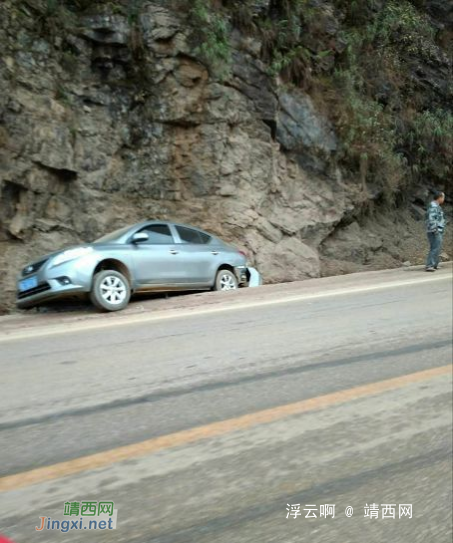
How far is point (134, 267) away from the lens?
941 cm

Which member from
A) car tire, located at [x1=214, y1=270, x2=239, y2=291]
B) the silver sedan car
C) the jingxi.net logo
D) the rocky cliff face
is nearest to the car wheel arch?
the silver sedan car

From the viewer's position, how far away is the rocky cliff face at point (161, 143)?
12.5 meters

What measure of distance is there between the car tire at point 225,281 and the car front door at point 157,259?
0.95 metres

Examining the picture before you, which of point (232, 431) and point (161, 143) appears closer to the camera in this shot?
point (232, 431)

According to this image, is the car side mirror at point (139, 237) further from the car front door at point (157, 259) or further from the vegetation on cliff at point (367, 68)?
the vegetation on cliff at point (367, 68)

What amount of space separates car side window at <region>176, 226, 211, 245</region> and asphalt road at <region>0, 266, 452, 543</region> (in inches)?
168

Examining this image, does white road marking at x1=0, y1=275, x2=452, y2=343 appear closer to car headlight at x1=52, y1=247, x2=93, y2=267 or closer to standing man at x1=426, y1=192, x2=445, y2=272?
car headlight at x1=52, y1=247, x2=93, y2=267

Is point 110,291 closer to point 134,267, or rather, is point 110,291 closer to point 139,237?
point 134,267

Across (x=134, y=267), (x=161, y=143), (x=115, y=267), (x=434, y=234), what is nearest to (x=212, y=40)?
(x=161, y=143)

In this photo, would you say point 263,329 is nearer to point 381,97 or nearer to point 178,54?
point 178,54

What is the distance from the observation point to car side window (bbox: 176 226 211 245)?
10.7 m

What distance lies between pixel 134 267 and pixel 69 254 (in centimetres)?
116

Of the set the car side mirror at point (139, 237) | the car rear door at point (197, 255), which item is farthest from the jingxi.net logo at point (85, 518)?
the car rear door at point (197, 255)

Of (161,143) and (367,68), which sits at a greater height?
(367,68)
